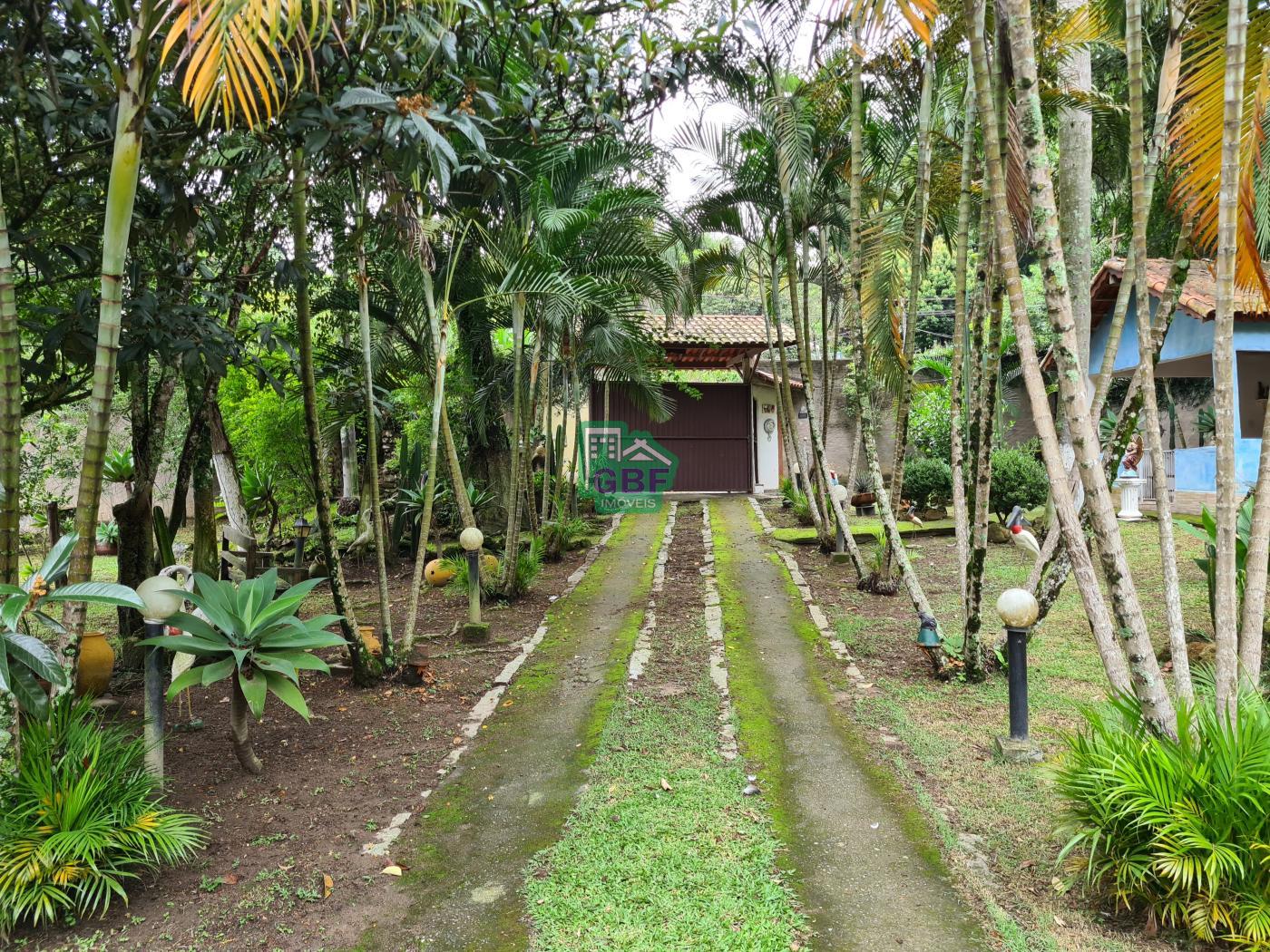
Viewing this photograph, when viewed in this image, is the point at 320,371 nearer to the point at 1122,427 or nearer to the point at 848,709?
the point at 848,709

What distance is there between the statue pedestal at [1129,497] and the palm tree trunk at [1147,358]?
395 inches

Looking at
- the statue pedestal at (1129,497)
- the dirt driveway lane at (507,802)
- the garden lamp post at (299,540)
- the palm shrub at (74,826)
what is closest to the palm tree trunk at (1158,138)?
the dirt driveway lane at (507,802)

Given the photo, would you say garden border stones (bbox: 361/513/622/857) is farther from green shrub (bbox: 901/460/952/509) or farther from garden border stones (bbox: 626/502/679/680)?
green shrub (bbox: 901/460/952/509)

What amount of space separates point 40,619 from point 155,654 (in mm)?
728

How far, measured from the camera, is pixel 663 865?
337 cm

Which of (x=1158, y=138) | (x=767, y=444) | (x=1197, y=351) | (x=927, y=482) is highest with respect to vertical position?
(x=1158, y=138)

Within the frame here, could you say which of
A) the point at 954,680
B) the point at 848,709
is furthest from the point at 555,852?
the point at 954,680

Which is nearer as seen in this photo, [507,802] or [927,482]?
[507,802]

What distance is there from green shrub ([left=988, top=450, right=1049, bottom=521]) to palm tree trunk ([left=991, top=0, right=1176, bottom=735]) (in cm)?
855

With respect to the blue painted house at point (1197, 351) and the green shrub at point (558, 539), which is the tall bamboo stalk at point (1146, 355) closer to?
the blue painted house at point (1197, 351)

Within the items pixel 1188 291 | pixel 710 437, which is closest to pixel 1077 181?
pixel 1188 291

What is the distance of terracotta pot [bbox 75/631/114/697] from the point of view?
211 inches

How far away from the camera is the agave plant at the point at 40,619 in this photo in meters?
2.83

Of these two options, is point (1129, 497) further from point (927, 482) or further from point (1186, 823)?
point (1186, 823)
